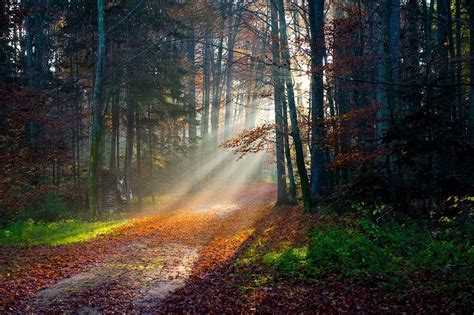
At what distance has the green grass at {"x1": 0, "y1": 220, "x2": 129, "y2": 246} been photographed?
12898 millimetres

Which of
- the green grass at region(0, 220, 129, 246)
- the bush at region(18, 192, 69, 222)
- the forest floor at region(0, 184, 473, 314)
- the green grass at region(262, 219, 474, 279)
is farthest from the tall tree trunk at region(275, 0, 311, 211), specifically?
the bush at region(18, 192, 69, 222)

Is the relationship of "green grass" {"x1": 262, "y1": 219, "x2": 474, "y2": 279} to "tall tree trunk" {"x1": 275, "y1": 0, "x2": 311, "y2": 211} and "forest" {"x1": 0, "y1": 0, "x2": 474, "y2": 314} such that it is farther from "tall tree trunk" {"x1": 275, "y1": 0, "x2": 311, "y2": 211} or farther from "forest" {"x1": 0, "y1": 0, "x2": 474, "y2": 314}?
"tall tree trunk" {"x1": 275, "y1": 0, "x2": 311, "y2": 211}

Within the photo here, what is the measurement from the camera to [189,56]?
3225 centimetres

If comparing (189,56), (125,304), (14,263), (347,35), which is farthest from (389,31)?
(189,56)

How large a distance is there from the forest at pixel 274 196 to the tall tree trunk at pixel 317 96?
0.25 ft

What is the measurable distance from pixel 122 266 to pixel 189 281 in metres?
2.17

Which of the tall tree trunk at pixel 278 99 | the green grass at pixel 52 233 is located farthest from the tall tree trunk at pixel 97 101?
the tall tree trunk at pixel 278 99

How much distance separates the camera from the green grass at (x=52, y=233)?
12898mm

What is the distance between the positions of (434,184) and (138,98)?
51.8 feet

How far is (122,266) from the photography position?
9.91 metres

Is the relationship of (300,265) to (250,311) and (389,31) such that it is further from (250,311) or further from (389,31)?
(389,31)

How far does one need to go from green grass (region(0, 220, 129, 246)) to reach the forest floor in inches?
26.8

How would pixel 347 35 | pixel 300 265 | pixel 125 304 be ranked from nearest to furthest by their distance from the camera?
pixel 125 304 < pixel 300 265 < pixel 347 35

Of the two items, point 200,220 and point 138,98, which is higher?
point 138,98
